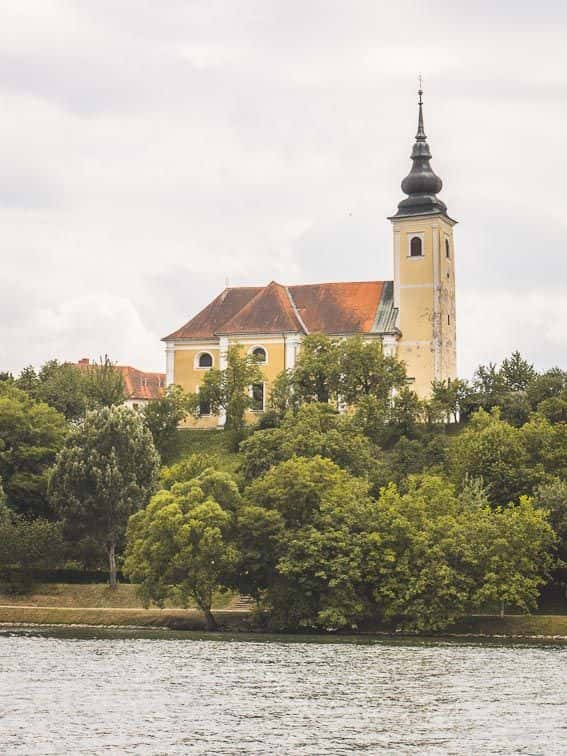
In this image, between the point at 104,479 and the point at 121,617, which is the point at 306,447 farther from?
the point at 121,617

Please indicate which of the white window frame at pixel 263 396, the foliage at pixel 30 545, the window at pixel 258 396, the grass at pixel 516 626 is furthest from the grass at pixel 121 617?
the window at pixel 258 396

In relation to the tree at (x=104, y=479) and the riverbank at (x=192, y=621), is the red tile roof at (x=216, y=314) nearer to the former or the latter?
the tree at (x=104, y=479)

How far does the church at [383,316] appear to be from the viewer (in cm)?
10869

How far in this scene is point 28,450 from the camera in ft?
293

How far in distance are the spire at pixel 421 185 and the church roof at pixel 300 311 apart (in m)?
6.59

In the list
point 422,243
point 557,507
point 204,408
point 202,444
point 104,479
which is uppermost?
point 422,243

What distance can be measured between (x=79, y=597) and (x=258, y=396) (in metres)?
36.8

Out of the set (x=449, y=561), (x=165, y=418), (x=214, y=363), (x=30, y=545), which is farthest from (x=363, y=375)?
(x=449, y=561)

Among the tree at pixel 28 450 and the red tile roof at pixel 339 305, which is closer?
the tree at pixel 28 450

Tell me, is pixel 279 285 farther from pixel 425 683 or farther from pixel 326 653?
pixel 425 683

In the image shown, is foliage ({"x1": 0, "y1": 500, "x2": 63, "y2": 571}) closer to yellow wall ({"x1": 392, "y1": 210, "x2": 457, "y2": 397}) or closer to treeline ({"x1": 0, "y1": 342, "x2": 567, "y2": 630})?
treeline ({"x1": 0, "y1": 342, "x2": 567, "y2": 630})

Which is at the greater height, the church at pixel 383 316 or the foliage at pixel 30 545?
the church at pixel 383 316

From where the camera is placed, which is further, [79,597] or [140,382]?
[140,382]

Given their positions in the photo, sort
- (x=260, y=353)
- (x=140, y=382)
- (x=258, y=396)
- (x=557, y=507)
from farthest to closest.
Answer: (x=140, y=382)
(x=260, y=353)
(x=258, y=396)
(x=557, y=507)
